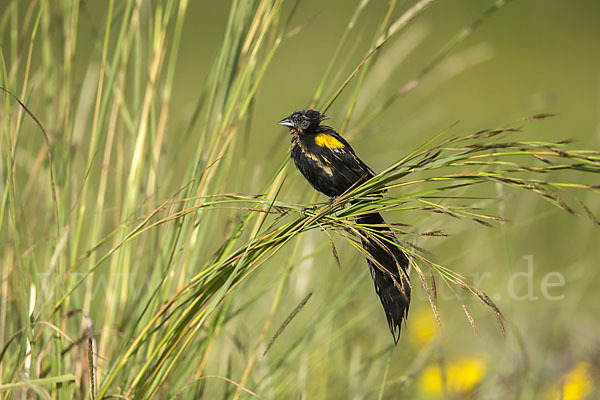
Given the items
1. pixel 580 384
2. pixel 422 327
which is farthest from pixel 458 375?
pixel 422 327

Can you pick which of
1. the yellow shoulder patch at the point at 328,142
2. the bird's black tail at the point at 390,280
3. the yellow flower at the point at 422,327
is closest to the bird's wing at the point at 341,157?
the yellow shoulder patch at the point at 328,142

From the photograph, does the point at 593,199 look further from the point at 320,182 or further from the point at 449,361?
the point at 320,182

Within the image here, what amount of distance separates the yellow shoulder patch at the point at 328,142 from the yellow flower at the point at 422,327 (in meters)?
1.43

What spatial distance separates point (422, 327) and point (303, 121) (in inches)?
67.9

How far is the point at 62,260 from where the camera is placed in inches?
54.9

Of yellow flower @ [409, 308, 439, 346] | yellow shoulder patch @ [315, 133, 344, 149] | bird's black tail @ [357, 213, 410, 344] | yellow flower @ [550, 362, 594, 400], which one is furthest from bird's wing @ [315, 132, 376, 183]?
yellow flower @ [409, 308, 439, 346]

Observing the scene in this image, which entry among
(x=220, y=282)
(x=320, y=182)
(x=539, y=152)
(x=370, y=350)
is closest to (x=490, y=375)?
(x=370, y=350)

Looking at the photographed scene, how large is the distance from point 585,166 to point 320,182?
22.3 inches

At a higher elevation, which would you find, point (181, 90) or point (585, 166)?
point (181, 90)

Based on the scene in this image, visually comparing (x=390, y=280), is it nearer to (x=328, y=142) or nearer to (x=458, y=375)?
(x=328, y=142)

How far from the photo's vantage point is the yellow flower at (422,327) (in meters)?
2.66

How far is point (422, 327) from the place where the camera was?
9.25ft

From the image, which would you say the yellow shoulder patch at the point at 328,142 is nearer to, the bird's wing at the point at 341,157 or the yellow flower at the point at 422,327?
the bird's wing at the point at 341,157

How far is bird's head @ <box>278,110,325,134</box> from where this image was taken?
1341mm
